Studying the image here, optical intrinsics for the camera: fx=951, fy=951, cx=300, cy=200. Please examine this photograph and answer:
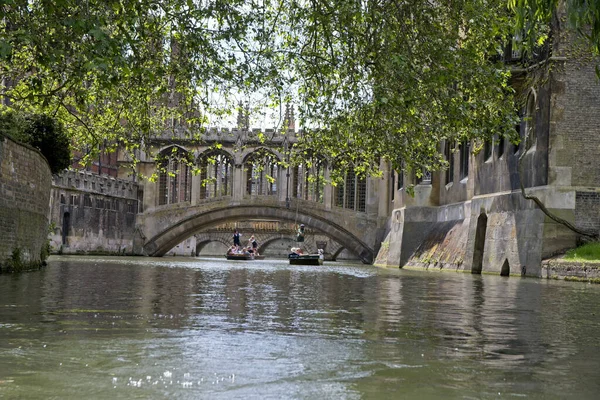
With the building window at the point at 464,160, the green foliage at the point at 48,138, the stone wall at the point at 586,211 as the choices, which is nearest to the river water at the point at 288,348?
the stone wall at the point at 586,211

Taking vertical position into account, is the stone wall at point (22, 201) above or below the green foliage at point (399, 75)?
below

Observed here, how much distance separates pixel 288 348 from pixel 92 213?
4003 cm

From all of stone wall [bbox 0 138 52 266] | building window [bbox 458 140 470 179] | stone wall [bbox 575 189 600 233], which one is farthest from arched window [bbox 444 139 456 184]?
stone wall [bbox 0 138 52 266]

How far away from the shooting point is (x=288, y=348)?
21.6 feet

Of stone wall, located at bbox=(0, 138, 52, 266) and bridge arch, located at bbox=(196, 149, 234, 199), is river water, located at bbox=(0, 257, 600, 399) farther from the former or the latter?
bridge arch, located at bbox=(196, 149, 234, 199)

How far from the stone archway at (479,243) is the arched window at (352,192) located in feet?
68.2

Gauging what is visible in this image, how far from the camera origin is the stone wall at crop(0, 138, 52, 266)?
16.8m

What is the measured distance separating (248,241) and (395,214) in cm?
3430

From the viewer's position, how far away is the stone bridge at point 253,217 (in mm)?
45281

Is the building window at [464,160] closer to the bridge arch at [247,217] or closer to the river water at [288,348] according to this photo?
the bridge arch at [247,217]

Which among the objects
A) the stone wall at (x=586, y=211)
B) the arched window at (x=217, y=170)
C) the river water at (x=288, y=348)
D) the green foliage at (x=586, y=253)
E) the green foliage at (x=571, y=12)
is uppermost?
the arched window at (x=217, y=170)

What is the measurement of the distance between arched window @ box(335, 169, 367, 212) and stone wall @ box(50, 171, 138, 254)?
36.0 feet

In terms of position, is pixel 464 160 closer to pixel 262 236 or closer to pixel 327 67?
pixel 327 67

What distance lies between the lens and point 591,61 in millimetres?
20812
